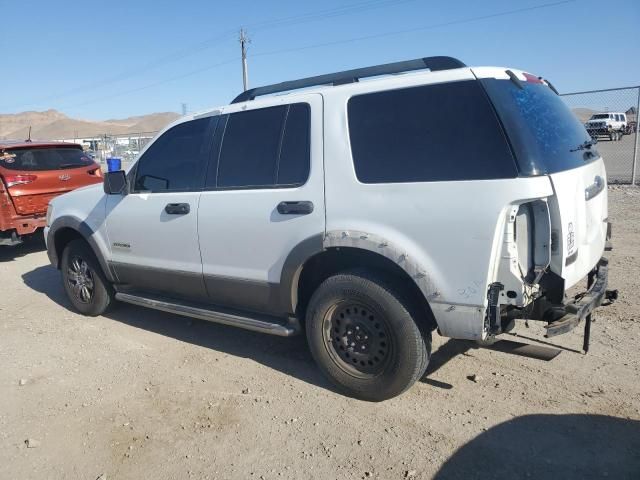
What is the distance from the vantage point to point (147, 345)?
4.73 metres

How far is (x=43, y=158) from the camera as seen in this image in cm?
855

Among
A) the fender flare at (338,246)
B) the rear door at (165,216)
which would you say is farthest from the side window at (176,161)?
the fender flare at (338,246)

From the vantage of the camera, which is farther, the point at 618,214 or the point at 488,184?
the point at 618,214

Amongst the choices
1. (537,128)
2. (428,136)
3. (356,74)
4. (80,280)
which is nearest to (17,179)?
(80,280)

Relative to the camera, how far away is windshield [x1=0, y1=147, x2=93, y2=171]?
321 inches

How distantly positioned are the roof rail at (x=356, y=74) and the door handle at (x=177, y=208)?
99 centimetres

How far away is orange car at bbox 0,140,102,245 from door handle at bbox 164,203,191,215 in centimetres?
481

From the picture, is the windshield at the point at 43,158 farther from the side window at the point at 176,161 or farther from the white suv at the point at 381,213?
the white suv at the point at 381,213

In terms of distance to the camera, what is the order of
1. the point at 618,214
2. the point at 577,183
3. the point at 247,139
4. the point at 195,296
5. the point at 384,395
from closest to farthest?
the point at 577,183 → the point at 384,395 → the point at 247,139 → the point at 195,296 → the point at 618,214

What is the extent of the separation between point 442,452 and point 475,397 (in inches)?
26.4

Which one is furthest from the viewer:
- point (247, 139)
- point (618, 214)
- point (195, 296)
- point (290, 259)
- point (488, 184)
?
point (618, 214)

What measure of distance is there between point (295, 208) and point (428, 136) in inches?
41.0

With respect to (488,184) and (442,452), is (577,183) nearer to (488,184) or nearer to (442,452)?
(488,184)

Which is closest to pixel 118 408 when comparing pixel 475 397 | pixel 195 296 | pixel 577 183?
pixel 195 296
